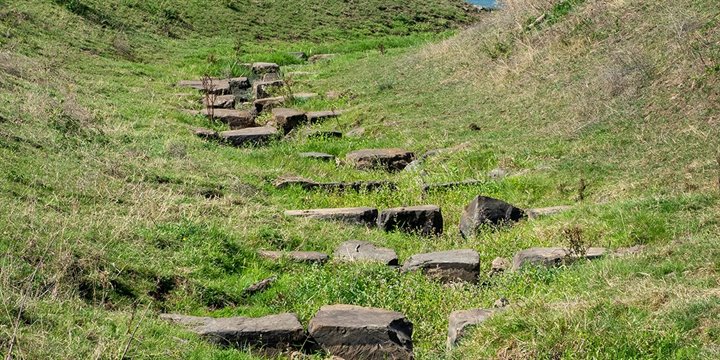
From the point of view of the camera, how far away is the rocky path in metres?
7.48

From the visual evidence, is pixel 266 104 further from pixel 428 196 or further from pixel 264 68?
pixel 428 196

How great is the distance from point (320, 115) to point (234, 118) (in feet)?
5.36

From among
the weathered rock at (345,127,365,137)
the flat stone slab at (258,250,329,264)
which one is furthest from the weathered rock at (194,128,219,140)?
the flat stone slab at (258,250,329,264)

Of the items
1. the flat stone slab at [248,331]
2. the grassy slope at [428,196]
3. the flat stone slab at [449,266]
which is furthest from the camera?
the flat stone slab at [449,266]

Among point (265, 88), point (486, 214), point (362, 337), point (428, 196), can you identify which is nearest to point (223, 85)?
point (265, 88)

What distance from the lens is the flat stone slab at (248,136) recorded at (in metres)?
16.8

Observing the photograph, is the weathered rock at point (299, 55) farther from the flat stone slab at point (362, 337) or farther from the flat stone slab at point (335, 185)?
the flat stone slab at point (362, 337)

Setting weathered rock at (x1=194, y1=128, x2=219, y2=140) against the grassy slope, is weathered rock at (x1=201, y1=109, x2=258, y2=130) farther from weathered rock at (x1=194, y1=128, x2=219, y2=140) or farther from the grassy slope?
weathered rock at (x1=194, y1=128, x2=219, y2=140)

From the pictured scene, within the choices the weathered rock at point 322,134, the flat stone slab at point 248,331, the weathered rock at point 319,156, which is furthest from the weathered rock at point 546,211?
the weathered rock at point 322,134

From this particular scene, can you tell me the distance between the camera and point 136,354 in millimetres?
6352

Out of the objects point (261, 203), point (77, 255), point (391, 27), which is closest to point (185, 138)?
point (261, 203)

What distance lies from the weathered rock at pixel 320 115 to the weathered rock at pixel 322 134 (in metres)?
1.30

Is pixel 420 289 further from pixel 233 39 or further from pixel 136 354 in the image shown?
pixel 233 39

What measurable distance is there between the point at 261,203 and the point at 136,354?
6065 mm
